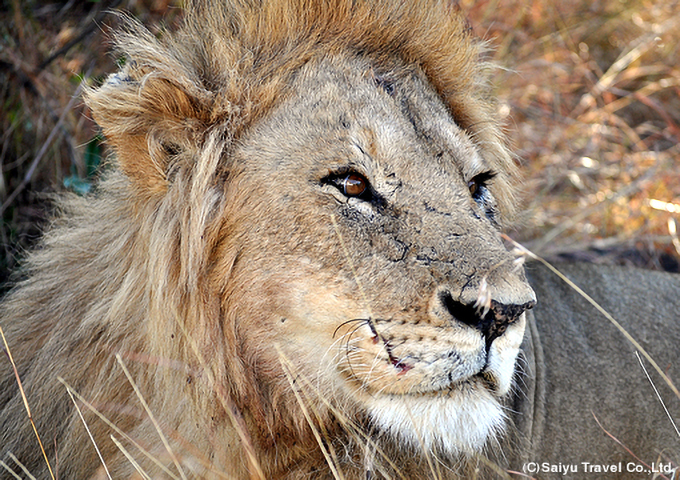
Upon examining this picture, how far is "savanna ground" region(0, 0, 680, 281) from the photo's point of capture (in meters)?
4.71

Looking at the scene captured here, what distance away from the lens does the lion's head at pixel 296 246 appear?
6.95 ft

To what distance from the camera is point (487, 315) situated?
201 cm

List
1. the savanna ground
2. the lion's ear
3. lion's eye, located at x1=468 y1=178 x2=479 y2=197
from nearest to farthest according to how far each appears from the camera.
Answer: the lion's ear → lion's eye, located at x1=468 y1=178 x2=479 y2=197 → the savanna ground

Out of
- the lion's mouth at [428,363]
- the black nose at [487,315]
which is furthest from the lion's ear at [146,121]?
the black nose at [487,315]

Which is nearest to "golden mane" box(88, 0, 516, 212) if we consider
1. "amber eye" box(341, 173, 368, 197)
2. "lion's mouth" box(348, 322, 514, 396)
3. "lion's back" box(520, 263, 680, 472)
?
"amber eye" box(341, 173, 368, 197)

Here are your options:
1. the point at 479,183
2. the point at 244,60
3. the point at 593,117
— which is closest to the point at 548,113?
the point at 593,117

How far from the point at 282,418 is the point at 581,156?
467 centimetres

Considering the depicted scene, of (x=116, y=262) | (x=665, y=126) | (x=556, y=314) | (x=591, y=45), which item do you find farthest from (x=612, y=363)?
(x=591, y=45)

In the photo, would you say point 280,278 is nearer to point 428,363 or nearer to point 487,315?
point 428,363

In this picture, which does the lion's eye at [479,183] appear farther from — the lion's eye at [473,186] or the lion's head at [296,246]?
the lion's head at [296,246]

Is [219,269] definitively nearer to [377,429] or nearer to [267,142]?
[267,142]

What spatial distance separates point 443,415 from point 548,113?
16.4 ft

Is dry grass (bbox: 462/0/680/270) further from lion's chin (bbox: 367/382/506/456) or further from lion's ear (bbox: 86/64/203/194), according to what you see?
lion's ear (bbox: 86/64/203/194)

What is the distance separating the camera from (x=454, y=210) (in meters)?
2.38
